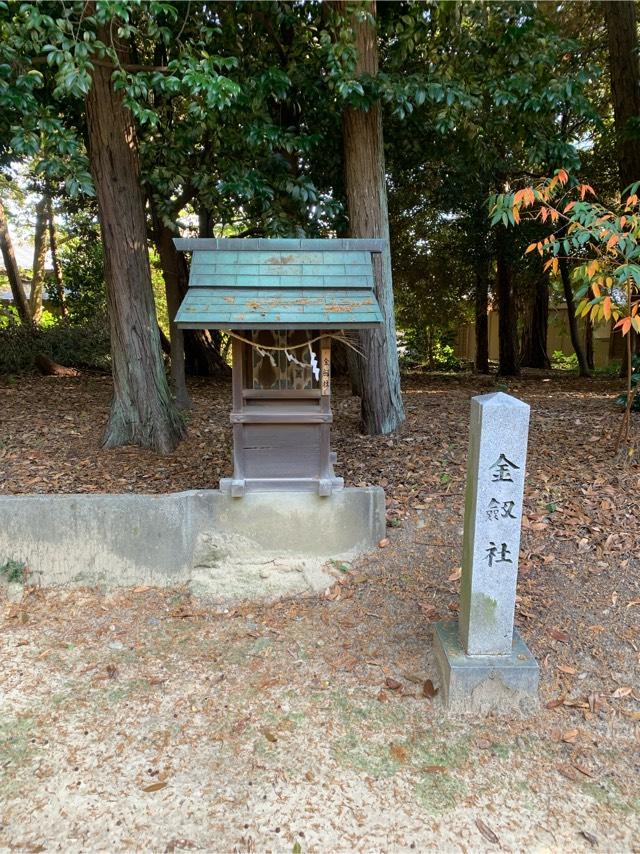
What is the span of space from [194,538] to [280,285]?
2191 mm

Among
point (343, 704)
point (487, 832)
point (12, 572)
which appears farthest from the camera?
point (12, 572)

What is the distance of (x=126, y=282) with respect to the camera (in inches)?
228

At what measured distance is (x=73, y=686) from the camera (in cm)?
335

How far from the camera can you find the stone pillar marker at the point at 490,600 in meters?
2.96

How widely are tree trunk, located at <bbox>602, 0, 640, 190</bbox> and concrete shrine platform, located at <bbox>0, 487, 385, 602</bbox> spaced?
7.09 meters

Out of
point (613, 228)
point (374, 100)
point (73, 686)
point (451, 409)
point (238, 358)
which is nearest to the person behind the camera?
point (73, 686)

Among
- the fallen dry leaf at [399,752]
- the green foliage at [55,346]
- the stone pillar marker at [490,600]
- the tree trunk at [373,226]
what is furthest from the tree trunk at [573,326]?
the fallen dry leaf at [399,752]

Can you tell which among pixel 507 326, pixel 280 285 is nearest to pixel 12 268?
pixel 280 285

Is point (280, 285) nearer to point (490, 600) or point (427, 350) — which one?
point (490, 600)

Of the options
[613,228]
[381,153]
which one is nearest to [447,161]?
[381,153]

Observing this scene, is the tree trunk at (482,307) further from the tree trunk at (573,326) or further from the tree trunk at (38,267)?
the tree trunk at (38,267)

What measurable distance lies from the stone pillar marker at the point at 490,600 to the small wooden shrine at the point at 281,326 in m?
1.34

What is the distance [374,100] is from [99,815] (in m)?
6.40

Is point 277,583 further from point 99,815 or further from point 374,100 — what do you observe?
point 374,100
